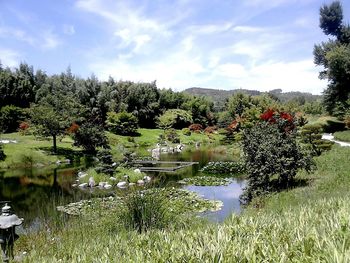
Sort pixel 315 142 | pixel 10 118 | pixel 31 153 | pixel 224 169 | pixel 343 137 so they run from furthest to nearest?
pixel 10 118 → pixel 31 153 → pixel 343 137 → pixel 224 169 → pixel 315 142

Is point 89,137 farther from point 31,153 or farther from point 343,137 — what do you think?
point 343,137

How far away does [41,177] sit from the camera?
24062 mm

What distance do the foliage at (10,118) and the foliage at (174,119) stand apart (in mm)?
23344

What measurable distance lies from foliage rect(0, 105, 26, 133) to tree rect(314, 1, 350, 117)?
3252cm

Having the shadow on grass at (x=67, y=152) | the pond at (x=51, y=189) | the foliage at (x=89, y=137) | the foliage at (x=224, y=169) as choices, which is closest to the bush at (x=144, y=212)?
the pond at (x=51, y=189)

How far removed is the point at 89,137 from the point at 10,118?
13448 mm

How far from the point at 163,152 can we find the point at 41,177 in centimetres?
1965

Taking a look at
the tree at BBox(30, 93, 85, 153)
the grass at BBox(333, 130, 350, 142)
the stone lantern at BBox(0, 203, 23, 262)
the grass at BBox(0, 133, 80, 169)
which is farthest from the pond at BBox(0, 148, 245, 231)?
the grass at BBox(333, 130, 350, 142)

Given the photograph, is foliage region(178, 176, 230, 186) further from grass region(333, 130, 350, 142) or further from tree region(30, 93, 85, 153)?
tree region(30, 93, 85, 153)

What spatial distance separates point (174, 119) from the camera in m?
61.6

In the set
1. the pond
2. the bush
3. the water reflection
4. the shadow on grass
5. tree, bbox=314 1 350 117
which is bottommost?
the water reflection

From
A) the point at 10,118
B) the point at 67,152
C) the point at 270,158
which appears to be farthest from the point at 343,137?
the point at 10,118

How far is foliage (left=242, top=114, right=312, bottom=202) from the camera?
1370 cm

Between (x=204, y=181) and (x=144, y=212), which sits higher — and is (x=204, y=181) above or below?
below
